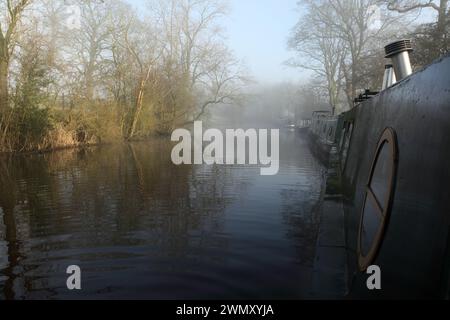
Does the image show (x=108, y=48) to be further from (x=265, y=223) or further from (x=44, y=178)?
(x=265, y=223)

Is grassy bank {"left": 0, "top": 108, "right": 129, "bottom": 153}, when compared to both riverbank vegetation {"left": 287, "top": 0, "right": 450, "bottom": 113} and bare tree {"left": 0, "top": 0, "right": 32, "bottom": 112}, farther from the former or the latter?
riverbank vegetation {"left": 287, "top": 0, "right": 450, "bottom": 113}

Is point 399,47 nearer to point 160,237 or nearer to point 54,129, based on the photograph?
point 160,237

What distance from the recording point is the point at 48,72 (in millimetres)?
16875

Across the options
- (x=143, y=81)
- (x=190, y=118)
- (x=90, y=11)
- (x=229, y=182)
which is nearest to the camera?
(x=229, y=182)

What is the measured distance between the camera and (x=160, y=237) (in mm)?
4711

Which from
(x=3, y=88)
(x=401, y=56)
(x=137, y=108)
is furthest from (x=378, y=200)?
A: (x=137, y=108)

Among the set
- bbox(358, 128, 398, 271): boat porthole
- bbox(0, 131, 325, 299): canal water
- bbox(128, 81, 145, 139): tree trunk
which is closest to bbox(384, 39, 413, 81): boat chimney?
bbox(358, 128, 398, 271): boat porthole

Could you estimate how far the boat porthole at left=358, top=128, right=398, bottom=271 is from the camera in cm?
236

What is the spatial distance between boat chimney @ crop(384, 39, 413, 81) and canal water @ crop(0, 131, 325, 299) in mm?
2256

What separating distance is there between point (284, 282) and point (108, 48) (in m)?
29.1

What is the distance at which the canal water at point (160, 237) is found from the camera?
10.9 feet

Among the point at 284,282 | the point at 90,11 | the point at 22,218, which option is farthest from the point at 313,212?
the point at 90,11

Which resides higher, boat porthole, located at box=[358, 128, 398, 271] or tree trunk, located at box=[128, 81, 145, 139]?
tree trunk, located at box=[128, 81, 145, 139]

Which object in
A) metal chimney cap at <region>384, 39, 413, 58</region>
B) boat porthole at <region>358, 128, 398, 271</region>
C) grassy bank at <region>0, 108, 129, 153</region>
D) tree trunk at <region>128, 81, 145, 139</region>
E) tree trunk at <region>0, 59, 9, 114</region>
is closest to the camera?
boat porthole at <region>358, 128, 398, 271</region>
